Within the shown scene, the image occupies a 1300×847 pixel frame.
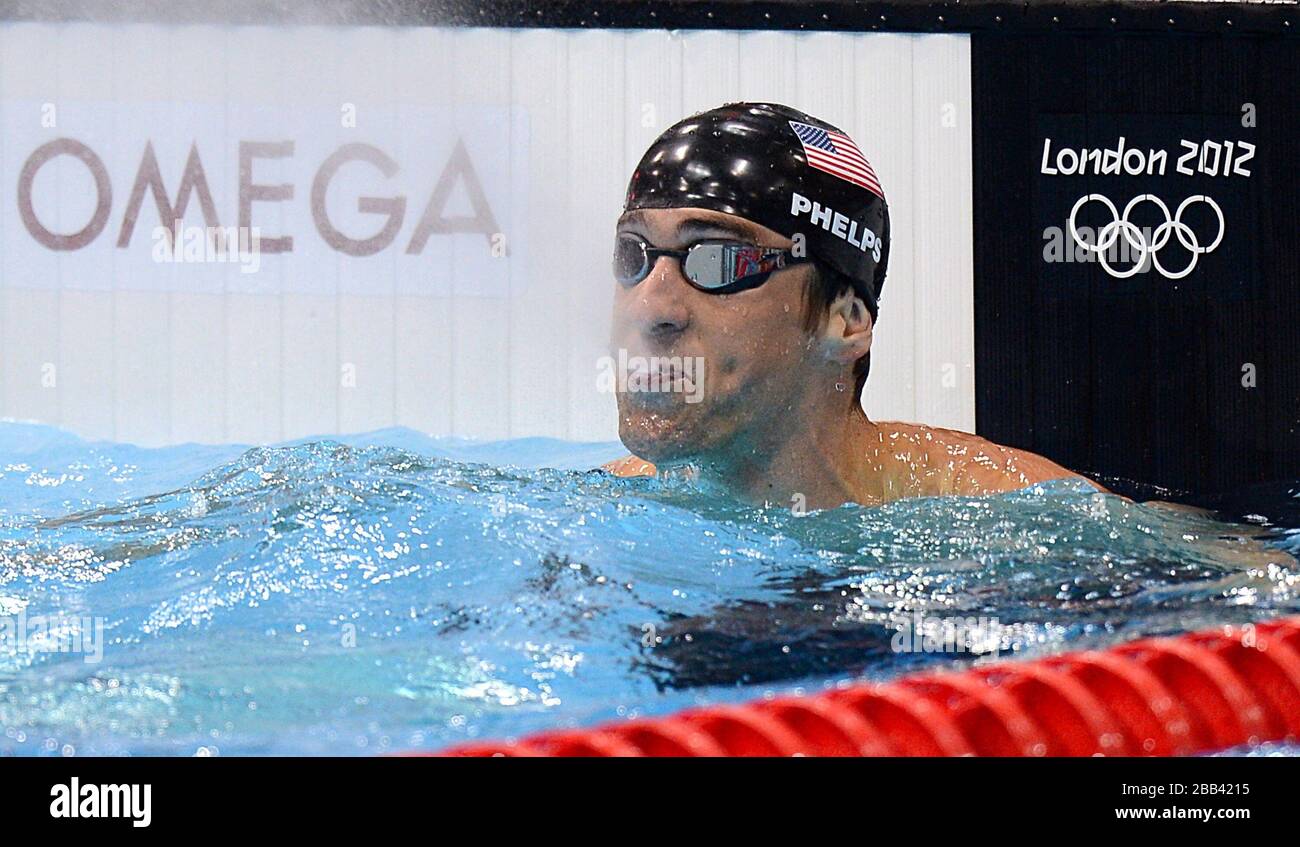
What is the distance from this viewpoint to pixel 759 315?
2787 millimetres

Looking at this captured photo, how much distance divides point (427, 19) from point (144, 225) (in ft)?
4.78

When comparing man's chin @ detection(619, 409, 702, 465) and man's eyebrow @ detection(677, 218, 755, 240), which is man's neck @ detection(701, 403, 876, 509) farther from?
man's eyebrow @ detection(677, 218, 755, 240)

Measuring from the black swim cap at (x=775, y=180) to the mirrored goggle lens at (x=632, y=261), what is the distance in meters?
0.10

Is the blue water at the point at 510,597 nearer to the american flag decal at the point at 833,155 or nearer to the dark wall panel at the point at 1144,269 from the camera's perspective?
the american flag decal at the point at 833,155

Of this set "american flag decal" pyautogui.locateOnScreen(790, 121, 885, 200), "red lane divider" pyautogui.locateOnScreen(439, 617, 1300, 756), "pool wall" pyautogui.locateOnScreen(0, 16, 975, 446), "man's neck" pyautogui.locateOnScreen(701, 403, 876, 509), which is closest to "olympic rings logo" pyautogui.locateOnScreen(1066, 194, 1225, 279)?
"pool wall" pyautogui.locateOnScreen(0, 16, 975, 446)

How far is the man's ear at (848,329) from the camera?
2895 millimetres

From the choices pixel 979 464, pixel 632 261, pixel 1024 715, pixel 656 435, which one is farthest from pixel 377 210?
pixel 1024 715

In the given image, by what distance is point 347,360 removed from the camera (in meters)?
5.19

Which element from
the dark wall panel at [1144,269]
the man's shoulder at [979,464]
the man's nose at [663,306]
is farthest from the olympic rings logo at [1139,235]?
the man's nose at [663,306]

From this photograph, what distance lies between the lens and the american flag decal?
2901mm

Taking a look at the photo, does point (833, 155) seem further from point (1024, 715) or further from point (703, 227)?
point (1024, 715)

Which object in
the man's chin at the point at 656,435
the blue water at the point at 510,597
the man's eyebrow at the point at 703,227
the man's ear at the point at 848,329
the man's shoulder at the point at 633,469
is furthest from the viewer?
the man's shoulder at the point at 633,469

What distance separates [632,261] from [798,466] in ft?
1.98

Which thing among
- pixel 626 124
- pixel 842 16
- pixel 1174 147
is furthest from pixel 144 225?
pixel 1174 147
